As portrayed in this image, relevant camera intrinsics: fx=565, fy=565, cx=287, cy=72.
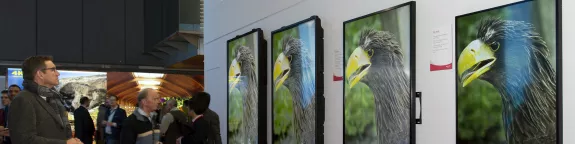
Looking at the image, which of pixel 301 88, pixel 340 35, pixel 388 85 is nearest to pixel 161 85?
pixel 301 88

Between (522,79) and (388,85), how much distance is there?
43.2 inches

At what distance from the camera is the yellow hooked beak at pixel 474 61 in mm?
2789

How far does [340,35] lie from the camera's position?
4.32 meters

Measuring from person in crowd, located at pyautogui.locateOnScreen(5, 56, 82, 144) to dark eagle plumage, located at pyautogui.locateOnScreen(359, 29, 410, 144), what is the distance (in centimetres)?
196

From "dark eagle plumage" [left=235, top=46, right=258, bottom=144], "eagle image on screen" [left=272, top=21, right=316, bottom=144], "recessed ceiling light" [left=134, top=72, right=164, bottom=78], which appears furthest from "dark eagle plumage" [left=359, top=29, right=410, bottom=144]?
"recessed ceiling light" [left=134, top=72, right=164, bottom=78]

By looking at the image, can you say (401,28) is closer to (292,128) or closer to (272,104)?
(292,128)

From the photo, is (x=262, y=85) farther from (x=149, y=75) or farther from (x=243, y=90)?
(x=149, y=75)

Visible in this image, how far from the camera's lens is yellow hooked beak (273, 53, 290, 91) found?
5.16 m

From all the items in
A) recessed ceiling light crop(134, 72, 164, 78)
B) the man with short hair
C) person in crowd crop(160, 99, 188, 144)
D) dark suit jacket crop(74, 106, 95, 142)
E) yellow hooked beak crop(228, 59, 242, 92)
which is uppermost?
yellow hooked beak crop(228, 59, 242, 92)

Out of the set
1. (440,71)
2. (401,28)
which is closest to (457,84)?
(440,71)

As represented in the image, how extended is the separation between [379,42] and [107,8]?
38.8 feet

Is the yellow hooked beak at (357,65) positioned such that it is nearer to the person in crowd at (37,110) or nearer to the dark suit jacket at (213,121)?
the dark suit jacket at (213,121)

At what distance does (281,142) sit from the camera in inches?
208

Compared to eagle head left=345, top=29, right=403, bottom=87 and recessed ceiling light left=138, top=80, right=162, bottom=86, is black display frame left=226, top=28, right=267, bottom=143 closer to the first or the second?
eagle head left=345, top=29, right=403, bottom=87
